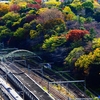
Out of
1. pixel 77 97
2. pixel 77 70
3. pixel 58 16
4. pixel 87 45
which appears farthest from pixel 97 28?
pixel 77 97

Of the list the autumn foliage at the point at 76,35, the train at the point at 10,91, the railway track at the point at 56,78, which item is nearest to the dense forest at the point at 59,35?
the autumn foliage at the point at 76,35

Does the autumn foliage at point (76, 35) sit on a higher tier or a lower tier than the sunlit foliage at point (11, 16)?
lower

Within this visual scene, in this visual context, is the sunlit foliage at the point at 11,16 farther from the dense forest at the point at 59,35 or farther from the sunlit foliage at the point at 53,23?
the sunlit foliage at the point at 53,23

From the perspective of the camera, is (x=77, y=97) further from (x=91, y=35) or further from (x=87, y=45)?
(x=91, y=35)

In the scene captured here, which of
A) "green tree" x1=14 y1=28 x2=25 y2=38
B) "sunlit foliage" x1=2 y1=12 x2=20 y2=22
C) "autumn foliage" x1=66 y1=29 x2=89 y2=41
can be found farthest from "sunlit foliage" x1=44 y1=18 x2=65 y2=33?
"sunlit foliage" x1=2 y1=12 x2=20 y2=22

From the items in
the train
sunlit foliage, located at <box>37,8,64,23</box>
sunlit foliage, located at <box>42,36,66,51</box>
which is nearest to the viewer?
the train

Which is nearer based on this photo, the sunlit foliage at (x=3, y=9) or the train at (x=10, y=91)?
the train at (x=10, y=91)

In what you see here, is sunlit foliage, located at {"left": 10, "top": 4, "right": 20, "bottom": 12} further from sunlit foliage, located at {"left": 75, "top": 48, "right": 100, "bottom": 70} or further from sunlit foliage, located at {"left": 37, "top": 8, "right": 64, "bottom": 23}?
sunlit foliage, located at {"left": 75, "top": 48, "right": 100, "bottom": 70}

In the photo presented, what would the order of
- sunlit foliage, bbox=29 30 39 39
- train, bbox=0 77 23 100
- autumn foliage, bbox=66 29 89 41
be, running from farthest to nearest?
sunlit foliage, bbox=29 30 39 39
autumn foliage, bbox=66 29 89 41
train, bbox=0 77 23 100
